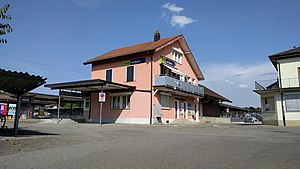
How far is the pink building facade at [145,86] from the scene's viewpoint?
2353cm

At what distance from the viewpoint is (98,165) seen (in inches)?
213

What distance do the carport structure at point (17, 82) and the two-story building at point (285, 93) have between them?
76.0 feet

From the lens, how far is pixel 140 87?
24297 mm

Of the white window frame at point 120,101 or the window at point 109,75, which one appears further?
the window at point 109,75

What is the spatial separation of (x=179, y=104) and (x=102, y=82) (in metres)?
11.3

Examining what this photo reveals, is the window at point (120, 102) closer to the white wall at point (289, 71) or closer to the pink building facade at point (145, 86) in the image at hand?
the pink building facade at point (145, 86)

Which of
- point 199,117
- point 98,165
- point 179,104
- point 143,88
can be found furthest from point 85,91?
point 98,165

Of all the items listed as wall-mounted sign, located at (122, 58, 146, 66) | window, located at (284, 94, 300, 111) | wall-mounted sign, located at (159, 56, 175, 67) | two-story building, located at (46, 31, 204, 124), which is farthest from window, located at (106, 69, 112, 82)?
window, located at (284, 94, 300, 111)

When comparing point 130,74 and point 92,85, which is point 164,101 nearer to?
point 130,74

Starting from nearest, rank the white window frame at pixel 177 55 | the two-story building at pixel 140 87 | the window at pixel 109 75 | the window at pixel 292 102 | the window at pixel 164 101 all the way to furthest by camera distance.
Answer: the two-story building at pixel 140 87 < the window at pixel 292 102 < the window at pixel 164 101 < the window at pixel 109 75 < the white window frame at pixel 177 55

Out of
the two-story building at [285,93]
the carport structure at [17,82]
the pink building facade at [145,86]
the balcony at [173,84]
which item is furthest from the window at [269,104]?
the carport structure at [17,82]

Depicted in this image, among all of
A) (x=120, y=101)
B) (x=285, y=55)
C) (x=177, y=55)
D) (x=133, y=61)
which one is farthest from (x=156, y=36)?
(x=285, y=55)

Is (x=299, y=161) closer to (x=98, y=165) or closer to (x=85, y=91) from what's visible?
(x=98, y=165)

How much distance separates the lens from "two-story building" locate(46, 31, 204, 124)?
23.4m
